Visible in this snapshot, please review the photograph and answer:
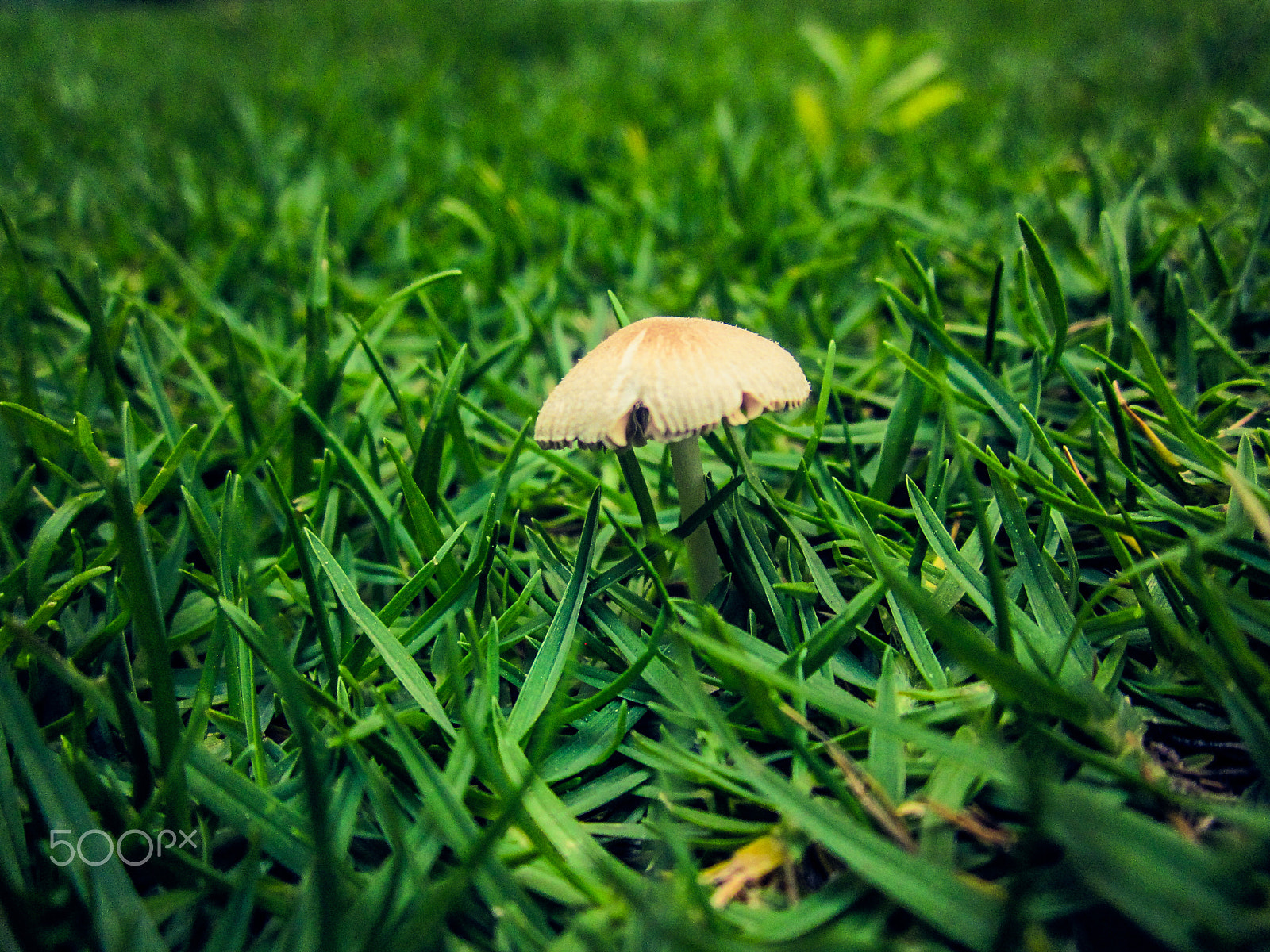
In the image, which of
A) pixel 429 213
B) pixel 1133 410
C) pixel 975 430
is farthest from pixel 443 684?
pixel 429 213

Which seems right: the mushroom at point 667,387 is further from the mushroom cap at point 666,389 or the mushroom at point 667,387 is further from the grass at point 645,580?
the grass at point 645,580

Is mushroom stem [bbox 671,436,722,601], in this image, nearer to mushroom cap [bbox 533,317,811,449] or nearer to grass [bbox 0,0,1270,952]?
grass [bbox 0,0,1270,952]

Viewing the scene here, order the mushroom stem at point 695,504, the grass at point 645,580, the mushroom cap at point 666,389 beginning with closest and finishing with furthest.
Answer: the grass at point 645,580 → the mushroom cap at point 666,389 → the mushroom stem at point 695,504

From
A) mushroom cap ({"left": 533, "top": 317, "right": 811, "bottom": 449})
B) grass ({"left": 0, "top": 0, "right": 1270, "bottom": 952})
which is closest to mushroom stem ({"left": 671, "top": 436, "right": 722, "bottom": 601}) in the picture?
grass ({"left": 0, "top": 0, "right": 1270, "bottom": 952})

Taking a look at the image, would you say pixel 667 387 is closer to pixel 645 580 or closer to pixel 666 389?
pixel 666 389

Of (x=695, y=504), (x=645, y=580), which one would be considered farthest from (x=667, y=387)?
(x=645, y=580)

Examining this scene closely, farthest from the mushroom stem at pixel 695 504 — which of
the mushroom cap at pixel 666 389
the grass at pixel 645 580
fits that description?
the mushroom cap at pixel 666 389
